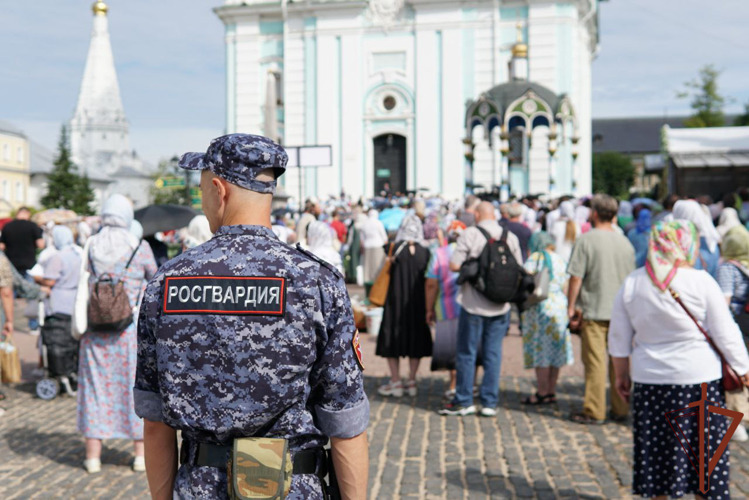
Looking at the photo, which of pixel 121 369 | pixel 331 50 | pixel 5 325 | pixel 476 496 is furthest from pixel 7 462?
pixel 331 50

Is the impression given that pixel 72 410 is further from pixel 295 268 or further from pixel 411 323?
pixel 295 268

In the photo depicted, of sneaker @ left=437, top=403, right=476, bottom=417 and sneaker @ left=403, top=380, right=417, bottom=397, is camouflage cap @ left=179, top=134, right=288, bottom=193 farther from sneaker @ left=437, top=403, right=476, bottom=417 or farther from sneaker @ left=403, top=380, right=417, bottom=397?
sneaker @ left=403, top=380, right=417, bottom=397

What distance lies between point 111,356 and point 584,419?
415cm

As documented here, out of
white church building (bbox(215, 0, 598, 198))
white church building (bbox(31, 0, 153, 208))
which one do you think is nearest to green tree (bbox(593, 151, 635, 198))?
white church building (bbox(215, 0, 598, 198))

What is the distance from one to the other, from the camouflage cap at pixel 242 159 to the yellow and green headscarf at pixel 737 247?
17.5ft

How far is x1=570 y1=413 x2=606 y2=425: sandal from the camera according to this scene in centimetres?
831

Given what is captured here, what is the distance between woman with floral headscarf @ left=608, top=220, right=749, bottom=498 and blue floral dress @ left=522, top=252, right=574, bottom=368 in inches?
145

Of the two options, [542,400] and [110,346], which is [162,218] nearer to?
[110,346]

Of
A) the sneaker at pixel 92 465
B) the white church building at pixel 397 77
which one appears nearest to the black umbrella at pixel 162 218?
the sneaker at pixel 92 465

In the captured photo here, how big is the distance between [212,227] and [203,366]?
47 centimetres

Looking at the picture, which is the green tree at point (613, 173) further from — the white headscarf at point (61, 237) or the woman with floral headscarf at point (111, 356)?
the woman with floral headscarf at point (111, 356)

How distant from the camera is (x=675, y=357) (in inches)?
200

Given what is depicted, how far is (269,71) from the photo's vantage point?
142 feet

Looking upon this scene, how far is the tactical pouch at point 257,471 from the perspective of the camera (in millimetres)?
2645
